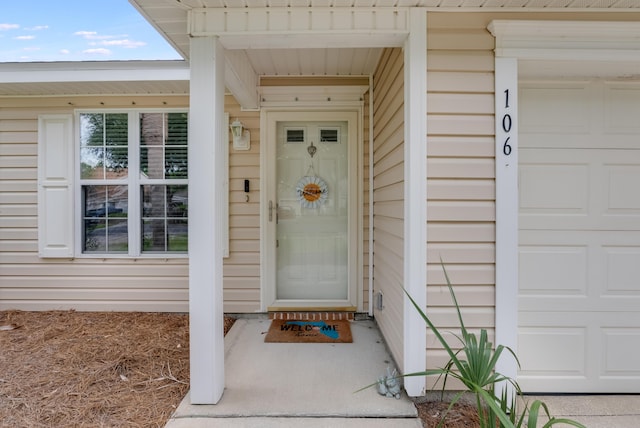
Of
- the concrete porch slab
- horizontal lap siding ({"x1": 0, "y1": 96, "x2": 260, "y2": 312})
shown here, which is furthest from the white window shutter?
the concrete porch slab

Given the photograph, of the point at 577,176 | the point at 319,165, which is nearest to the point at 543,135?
the point at 577,176

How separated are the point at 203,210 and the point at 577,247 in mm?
2400

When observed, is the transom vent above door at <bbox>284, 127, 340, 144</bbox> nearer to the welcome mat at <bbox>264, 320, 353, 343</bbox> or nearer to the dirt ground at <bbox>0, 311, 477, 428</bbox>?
the welcome mat at <bbox>264, 320, 353, 343</bbox>

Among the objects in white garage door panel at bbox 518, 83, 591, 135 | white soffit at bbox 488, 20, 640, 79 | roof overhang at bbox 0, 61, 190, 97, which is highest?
roof overhang at bbox 0, 61, 190, 97

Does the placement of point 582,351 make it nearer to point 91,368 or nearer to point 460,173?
point 460,173

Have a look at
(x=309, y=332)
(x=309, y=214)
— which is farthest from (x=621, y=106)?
(x=309, y=332)

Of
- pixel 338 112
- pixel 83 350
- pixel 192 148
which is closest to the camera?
pixel 192 148

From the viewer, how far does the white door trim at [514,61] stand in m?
1.93

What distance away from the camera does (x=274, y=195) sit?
3410 mm

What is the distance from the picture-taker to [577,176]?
6.94ft

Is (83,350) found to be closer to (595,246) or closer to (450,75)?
(450,75)

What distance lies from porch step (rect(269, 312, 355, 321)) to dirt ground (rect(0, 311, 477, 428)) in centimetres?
49

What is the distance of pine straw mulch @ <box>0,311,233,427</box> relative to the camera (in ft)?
6.21

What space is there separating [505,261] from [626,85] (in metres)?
1.46
